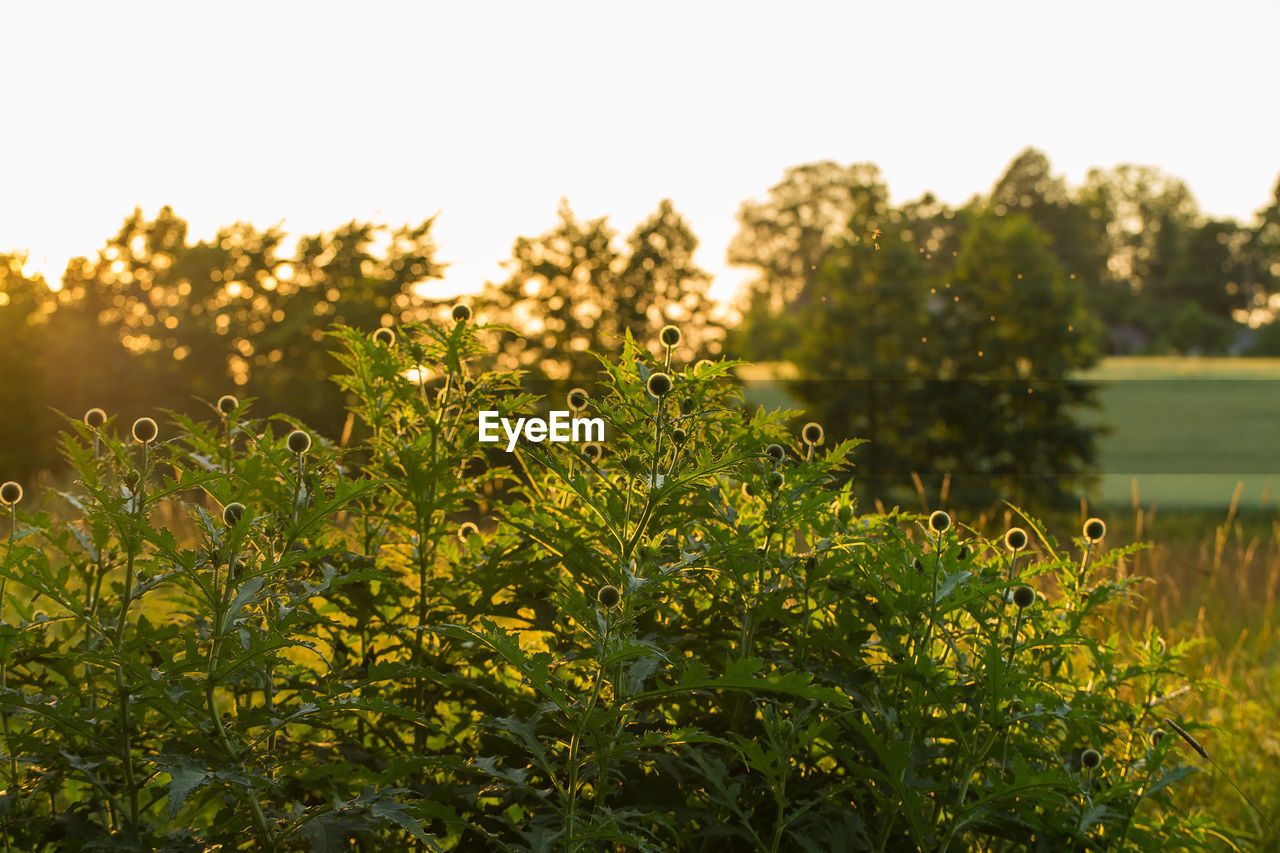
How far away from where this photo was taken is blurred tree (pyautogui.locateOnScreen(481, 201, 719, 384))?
39.7ft

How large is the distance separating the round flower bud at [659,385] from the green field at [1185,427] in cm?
1414

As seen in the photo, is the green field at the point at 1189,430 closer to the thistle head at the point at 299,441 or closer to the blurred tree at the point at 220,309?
the blurred tree at the point at 220,309

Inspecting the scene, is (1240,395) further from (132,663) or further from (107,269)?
(132,663)

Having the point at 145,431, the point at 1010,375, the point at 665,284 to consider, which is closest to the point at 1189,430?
the point at 1010,375

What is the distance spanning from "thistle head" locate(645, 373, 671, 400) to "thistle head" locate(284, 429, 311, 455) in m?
0.80

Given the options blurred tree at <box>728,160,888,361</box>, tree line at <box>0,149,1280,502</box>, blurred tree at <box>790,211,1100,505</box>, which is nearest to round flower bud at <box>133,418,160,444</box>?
tree line at <box>0,149,1280,502</box>

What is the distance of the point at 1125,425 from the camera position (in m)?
37.5

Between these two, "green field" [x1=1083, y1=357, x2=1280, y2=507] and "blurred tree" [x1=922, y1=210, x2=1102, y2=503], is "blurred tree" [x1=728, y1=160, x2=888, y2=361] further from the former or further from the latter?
"blurred tree" [x1=922, y1=210, x2=1102, y2=503]

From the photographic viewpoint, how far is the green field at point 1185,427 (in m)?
24.6

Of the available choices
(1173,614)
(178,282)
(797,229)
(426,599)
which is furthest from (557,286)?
(797,229)

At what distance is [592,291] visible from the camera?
488 inches

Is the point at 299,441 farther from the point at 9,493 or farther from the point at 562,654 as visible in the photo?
the point at 562,654

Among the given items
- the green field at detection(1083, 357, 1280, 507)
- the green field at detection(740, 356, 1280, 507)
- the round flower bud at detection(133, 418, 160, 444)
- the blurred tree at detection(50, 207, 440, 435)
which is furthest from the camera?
the green field at detection(1083, 357, 1280, 507)

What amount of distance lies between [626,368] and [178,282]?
10.4 meters
